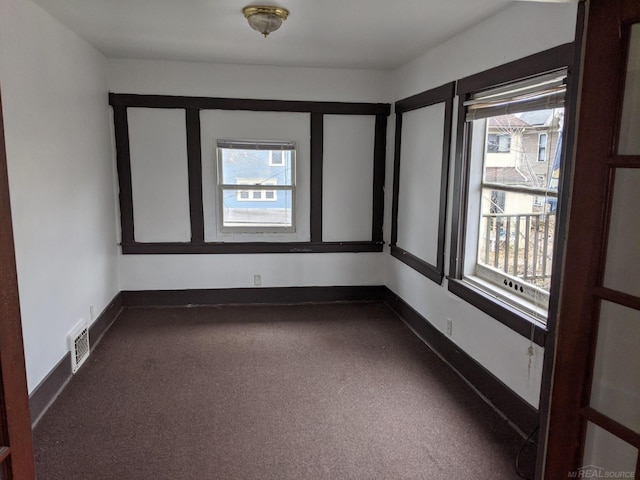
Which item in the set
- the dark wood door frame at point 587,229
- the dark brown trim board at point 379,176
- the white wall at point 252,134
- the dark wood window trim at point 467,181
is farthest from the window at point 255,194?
the dark wood door frame at point 587,229

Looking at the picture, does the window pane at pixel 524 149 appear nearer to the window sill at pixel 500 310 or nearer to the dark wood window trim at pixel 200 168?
the window sill at pixel 500 310

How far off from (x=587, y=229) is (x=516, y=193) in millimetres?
1533

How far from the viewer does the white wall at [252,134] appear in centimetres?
439

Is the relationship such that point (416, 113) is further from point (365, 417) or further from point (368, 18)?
point (365, 417)

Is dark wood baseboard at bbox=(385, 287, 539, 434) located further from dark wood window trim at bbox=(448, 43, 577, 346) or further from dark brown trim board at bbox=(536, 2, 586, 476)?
dark brown trim board at bbox=(536, 2, 586, 476)

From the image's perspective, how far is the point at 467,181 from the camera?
10.7 ft

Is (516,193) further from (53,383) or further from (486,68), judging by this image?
(53,383)

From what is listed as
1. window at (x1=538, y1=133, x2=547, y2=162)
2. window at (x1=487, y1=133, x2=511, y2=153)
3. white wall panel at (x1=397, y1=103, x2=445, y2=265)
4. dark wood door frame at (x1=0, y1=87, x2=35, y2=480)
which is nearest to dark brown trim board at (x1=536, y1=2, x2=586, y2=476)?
window at (x1=538, y1=133, x2=547, y2=162)

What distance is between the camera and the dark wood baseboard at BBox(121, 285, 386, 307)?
4730mm

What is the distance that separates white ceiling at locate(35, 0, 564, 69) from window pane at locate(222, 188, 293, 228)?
1264 millimetres

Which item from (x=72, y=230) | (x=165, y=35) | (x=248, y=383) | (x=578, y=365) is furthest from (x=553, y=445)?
(x=165, y=35)

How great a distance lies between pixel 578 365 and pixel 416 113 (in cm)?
304

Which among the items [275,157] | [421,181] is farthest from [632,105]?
[275,157]

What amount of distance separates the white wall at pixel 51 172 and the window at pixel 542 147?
2.86 meters
